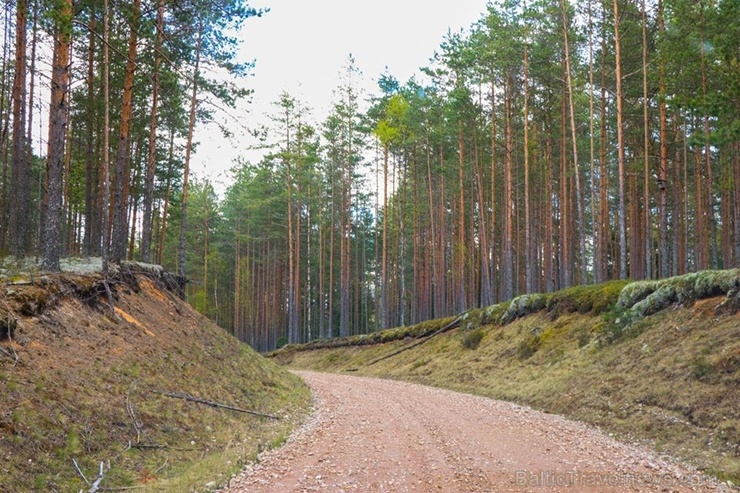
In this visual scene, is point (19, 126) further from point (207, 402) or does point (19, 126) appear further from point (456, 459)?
point (456, 459)

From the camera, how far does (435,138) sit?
30.8 meters

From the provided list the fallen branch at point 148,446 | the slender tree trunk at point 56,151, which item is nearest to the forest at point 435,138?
the slender tree trunk at point 56,151

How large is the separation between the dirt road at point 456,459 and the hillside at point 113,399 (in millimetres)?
874

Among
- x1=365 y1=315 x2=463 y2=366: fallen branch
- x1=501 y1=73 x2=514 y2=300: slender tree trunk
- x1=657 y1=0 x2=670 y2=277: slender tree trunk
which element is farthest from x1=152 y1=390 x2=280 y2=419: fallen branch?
x1=501 y1=73 x2=514 y2=300: slender tree trunk

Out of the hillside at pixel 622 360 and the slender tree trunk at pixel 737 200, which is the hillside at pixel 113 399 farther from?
the slender tree trunk at pixel 737 200

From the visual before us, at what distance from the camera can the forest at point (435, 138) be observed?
1465cm

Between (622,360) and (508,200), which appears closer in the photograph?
(622,360)

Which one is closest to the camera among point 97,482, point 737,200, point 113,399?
point 97,482

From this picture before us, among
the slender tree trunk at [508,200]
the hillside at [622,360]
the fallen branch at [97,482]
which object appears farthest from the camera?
the slender tree trunk at [508,200]

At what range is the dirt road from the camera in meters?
6.25

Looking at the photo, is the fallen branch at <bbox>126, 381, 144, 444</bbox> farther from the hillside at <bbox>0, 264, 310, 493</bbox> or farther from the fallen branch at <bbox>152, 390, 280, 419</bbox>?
the fallen branch at <bbox>152, 390, 280, 419</bbox>

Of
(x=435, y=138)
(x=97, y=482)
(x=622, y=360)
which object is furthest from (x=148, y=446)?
(x=435, y=138)

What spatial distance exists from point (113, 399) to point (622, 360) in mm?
11407

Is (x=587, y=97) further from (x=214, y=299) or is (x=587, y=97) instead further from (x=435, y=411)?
(x=214, y=299)
